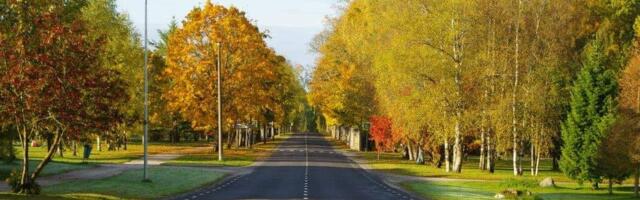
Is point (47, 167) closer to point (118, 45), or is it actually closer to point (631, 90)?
point (118, 45)

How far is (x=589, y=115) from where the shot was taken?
54.4 metres

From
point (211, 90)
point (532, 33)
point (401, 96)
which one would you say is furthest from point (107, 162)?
point (532, 33)

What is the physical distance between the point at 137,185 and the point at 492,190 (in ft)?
58.2

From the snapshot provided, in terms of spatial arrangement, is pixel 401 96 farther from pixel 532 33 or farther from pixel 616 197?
pixel 616 197

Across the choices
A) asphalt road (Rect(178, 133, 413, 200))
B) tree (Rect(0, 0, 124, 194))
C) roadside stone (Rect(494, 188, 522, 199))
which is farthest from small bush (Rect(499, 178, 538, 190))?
tree (Rect(0, 0, 124, 194))

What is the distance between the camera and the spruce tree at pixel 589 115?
174 ft

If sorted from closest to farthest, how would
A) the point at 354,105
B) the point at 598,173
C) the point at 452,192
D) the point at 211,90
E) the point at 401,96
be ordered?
the point at 452,192, the point at 598,173, the point at 401,96, the point at 211,90, the point at 354,105

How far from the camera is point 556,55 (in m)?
57.3

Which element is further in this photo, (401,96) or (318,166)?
(318,166)

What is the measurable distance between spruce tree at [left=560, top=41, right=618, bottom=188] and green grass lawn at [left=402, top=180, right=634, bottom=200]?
4.48 ft

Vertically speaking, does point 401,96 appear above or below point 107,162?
above

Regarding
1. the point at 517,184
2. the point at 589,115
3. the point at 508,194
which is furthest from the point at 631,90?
the point at 508,194

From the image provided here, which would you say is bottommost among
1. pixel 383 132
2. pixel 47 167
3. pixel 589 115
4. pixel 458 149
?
pixel 47 167

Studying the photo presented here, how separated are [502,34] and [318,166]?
626 inches
